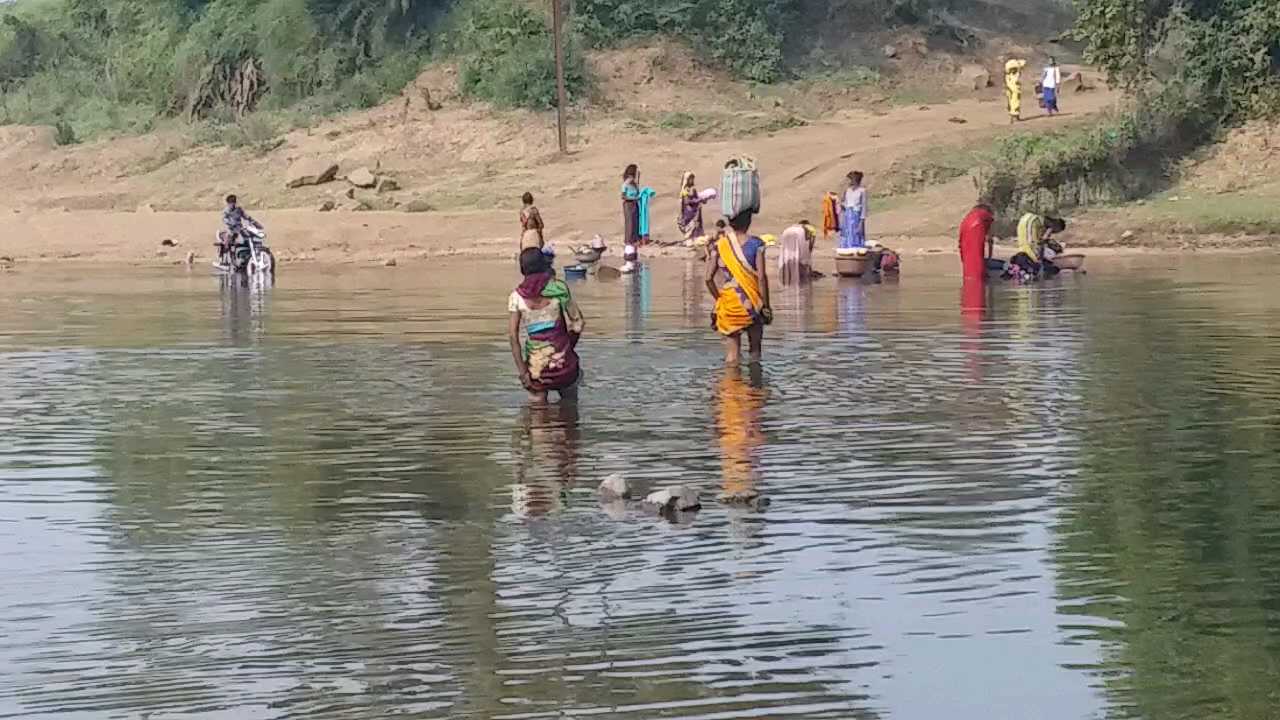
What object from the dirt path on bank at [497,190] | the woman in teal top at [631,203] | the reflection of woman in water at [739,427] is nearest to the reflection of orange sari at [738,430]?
the reflection of woman in water at [739,427]

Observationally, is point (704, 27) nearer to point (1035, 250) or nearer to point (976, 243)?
point (1035, 250)

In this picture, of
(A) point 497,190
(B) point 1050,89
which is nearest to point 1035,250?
(A) point 497,190

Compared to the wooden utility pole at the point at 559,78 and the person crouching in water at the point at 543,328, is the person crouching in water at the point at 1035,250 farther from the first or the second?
the wooden utility pole at the point at 559,78

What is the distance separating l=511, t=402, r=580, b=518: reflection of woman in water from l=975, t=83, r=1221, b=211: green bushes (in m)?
21.5

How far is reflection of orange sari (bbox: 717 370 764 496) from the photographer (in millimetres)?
10870

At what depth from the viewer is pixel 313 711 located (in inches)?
260

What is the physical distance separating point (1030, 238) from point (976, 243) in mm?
1426

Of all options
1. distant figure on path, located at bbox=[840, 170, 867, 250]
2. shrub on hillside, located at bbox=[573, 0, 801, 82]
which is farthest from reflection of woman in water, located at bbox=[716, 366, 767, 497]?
shrub on hillside, located at bbox=[573, 0, 801, 82]

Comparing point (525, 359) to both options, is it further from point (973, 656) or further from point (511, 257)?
point (511, 257)

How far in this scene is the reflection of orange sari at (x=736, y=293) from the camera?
1567 cm

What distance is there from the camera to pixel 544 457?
38.7 ft

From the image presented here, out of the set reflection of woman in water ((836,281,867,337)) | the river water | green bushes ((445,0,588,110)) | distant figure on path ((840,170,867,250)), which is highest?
green bushes ((445,0,588,110))

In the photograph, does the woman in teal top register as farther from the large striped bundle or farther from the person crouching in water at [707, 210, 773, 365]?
the person crouching in water at [707, 210, 773, 365]

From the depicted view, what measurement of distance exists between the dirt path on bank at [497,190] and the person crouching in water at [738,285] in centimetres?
1839
